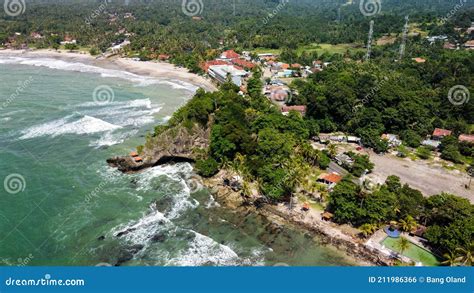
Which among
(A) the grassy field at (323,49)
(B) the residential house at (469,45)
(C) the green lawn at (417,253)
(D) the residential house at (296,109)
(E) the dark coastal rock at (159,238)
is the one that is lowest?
(E) the dark coastal rock at (159,238)

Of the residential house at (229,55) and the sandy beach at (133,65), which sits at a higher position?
the residential house at (229,55)

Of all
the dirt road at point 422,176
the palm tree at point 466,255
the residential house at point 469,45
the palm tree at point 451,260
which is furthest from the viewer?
the residential house at point 469,45

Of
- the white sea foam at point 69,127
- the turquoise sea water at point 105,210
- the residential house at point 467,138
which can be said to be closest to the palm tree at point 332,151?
the turquoise sea water at point 105,210

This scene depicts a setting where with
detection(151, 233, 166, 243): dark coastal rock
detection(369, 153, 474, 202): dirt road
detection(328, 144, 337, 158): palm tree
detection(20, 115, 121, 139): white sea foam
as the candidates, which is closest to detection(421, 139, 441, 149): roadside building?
detection(369, 153, 474, 202): dirt road

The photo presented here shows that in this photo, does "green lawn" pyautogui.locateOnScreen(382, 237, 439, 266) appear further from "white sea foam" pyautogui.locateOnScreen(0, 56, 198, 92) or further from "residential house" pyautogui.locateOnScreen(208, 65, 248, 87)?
"white sea foam" pyautogui.locateOnScreen(0, 56, 198, 92)

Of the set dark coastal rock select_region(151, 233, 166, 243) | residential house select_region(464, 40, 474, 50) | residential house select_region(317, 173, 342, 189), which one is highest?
residential house select_region(464, 40, 474, 50)

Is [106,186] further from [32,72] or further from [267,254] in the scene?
[32,72]

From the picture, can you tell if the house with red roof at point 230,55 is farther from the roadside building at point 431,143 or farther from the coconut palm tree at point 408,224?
the coconut palm tree at point 408,224
